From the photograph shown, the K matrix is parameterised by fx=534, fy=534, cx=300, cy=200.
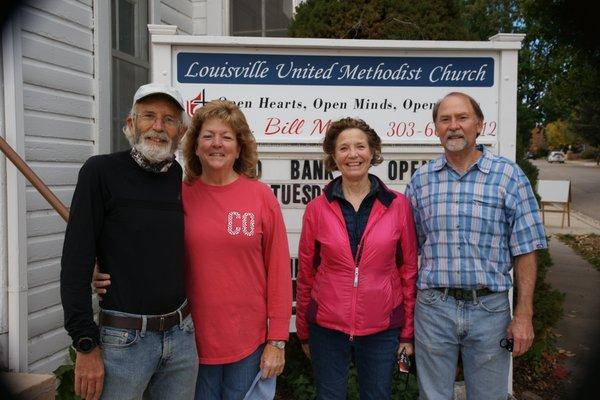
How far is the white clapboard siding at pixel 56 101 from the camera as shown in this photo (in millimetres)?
3746

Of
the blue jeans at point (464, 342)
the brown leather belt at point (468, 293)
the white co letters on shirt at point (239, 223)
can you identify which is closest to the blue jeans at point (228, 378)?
the white co letters on shirt at point (239, 223)

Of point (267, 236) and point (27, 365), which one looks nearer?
point (267, 236)

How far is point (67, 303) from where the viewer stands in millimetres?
1850

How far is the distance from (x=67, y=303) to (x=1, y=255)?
6.76ft

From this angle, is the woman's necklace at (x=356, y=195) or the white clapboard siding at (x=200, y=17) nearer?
the woman's necklace at (x=356, y=195)

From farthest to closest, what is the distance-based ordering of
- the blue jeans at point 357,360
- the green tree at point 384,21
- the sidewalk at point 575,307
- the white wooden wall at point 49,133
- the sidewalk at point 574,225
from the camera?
1. the sidewalk at point 574,225
2. the sidewalk at point 575,307
3. the green tree at point 384,21
4. the white wooden wall at point 49,133
5. the blue jeans at point 357,360

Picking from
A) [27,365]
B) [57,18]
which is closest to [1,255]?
[27,365]

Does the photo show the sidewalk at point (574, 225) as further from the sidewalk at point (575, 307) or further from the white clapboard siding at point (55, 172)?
the white clapboard siding at point (55, 172)

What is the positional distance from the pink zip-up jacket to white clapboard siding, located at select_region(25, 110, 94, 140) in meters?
2.33

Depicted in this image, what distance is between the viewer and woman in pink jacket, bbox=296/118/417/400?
2.44 metres

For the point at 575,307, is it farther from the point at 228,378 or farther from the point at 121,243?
the point at 121,243

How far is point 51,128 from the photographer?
3.99 m

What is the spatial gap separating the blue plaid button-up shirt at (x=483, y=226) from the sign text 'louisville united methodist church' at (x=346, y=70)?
Result: 4.09 ft

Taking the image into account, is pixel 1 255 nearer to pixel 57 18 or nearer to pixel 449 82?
pixel 57 18
